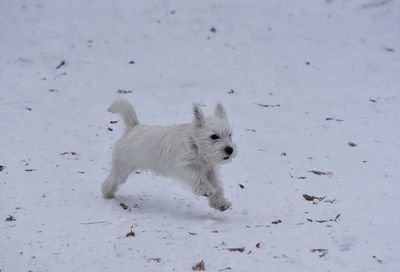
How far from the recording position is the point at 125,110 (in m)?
7.38

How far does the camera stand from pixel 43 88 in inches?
500

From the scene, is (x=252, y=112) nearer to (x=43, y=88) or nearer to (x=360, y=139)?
(x=360, y=139)

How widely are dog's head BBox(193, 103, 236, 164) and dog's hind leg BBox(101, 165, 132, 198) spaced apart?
3.90 feet

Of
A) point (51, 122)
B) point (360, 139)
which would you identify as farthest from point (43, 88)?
point (360, 139)

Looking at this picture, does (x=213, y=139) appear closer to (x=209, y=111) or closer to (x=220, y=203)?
(x=220, y=203)

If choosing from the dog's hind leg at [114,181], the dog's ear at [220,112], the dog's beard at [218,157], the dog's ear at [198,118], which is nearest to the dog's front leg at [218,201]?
the dog's beard at [218,157]

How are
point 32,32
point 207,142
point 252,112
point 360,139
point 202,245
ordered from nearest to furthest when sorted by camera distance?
1. point 202,245
2. point 207,142
3. point 360,139
4. point 252,112
5. point 32,32

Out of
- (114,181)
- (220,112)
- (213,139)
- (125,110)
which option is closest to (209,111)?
(125,110)

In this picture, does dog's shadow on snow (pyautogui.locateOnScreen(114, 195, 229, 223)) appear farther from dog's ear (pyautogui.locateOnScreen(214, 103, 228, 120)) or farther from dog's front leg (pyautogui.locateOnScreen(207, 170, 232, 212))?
dog's ear (pyautogui.locateOnScreen(214, 103, 228, 120))

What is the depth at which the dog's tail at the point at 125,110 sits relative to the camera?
731cm

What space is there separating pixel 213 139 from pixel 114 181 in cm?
152

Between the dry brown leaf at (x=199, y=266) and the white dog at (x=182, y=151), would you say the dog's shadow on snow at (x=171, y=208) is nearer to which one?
the white dog at (x=182, y=151)

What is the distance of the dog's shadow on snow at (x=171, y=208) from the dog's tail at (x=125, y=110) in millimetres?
991

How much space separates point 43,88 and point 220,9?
716 centimetres
